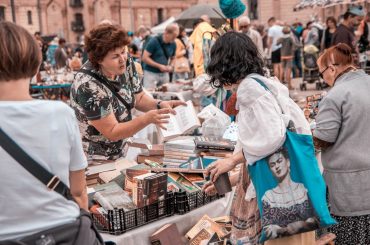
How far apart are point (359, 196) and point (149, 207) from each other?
57.2 inches

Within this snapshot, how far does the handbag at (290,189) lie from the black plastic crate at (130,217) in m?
0.63

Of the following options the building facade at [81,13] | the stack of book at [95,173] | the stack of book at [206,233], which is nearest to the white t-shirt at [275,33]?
the stack of book at [95,173]

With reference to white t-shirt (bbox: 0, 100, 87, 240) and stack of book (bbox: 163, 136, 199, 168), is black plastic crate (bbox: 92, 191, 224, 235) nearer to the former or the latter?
stack of book (bbox: 163, 136, 199, 168)

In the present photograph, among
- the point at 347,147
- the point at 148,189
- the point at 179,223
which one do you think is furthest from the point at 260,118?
the point at 347,147

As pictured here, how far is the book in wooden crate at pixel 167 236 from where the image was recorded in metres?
3.04

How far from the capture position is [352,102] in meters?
3.52

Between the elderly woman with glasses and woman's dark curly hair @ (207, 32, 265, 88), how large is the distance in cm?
96

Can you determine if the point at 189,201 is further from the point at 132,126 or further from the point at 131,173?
the point at 132,126

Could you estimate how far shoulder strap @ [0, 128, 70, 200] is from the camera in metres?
1.91

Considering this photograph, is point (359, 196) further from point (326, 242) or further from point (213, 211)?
point (213, 211)

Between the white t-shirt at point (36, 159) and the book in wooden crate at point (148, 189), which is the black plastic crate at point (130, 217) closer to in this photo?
the book in wooden crate at point (148, 189)

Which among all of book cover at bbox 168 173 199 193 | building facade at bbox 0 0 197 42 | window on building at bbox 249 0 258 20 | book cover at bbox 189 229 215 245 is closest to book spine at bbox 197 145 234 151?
book cover at bbox 168 173 199 193

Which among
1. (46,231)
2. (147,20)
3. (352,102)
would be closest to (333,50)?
(352,102)

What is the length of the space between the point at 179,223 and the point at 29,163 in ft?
4.96
